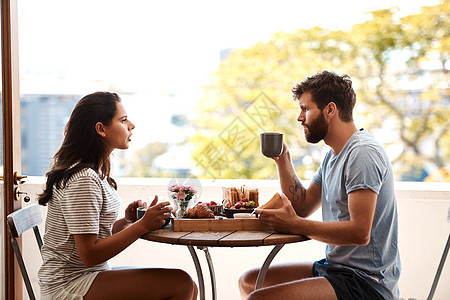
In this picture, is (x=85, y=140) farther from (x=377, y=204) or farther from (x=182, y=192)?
(x=377, y=204)

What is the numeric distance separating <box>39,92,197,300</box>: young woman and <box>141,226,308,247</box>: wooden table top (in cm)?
8

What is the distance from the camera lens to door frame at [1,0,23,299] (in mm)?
2926

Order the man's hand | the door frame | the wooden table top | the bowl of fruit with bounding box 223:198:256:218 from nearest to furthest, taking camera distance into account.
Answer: the wooden table top
the man's hand
the bowl of fruit with bounding box 223:198:256:218
the door frame

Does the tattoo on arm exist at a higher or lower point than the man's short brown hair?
lower

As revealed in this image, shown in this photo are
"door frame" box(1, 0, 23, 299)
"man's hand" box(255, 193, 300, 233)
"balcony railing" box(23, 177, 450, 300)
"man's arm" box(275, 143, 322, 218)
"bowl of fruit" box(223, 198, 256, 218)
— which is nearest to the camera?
"man's hand" box(255, 193, 300, 233)

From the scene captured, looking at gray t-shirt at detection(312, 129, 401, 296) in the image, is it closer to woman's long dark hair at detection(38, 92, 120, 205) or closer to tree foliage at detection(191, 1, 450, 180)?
woman's long dark hair at detection(38, 92, 120, 205)

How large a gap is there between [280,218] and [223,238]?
0.24 metres

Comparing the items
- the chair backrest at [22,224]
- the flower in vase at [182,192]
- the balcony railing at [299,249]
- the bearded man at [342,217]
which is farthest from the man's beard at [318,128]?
the chair backrest at [22,224]

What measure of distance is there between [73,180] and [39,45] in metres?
2.58

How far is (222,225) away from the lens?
2.04 meters

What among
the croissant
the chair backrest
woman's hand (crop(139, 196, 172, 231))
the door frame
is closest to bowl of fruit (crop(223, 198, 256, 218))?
the croissant

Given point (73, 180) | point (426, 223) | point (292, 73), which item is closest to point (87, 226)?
point (73, 180)

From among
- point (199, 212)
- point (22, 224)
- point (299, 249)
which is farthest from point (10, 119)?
point (299, 249)

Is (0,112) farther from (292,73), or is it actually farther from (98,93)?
(292,73)
